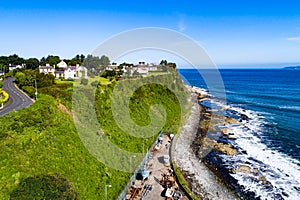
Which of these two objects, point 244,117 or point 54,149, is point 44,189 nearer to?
point 54,149

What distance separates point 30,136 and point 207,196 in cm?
1726

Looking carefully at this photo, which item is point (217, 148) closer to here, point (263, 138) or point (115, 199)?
point (263, 138)

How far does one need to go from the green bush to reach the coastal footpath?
12808 millimetres

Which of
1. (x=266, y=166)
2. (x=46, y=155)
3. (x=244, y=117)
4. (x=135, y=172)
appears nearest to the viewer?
(x=46, y=155)

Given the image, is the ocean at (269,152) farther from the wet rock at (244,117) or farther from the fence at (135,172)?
the fence at (135,172)

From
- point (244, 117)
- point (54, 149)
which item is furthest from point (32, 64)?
point (244, 117)

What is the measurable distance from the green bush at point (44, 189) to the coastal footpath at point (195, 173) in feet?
42.0

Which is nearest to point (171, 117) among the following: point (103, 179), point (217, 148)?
point (217, 148)

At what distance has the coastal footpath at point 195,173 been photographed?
24.4 metres

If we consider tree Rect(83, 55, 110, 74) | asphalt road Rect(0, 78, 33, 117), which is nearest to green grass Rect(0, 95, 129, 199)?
asphalt road Rect(0, 78, 33, 117)

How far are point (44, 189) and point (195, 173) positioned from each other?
17358 mm

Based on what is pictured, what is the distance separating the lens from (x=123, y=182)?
78.3 ft

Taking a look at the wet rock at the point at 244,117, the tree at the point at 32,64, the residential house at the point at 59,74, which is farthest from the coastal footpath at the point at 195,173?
the tree at the point at 32,64

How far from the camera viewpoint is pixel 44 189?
1619 cm
